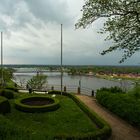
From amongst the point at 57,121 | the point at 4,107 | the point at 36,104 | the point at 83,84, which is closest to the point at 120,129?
the point at 57,121

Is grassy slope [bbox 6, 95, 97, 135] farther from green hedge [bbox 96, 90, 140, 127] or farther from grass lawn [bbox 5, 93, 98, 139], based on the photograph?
green hedge [bbox 96, 90, 140, 127]

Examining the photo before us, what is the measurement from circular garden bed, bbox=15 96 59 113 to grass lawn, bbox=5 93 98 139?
1.48 ft

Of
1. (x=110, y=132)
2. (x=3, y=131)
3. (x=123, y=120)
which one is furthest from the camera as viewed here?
(x=123, y=120)

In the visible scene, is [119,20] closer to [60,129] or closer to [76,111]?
[60,129]

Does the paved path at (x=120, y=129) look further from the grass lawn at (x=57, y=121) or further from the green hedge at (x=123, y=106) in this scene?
the grass lawn at (x=57, y=121)

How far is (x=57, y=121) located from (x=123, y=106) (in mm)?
4925

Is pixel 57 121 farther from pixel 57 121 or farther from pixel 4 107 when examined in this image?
pixel 4 107

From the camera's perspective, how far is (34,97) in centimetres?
2462

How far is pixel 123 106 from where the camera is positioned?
18938 mm

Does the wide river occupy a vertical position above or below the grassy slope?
below

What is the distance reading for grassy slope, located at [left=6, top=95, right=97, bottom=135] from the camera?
15859 millimetres

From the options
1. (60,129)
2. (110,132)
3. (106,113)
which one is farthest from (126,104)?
(60,129)

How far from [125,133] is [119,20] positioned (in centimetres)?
713

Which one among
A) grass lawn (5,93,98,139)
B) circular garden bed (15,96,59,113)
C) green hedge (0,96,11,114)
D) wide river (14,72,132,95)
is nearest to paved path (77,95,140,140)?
grass lawn (5,93,98,139)
